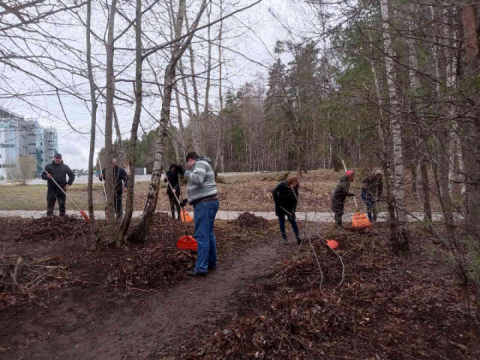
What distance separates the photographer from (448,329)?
107 inches

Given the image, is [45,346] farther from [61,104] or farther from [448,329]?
[448,329]

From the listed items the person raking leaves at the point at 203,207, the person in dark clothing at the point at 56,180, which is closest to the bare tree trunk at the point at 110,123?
the person raking leaves at the point at 203,207

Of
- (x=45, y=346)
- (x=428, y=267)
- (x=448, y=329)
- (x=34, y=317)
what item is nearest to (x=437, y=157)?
(x=448, y=329)

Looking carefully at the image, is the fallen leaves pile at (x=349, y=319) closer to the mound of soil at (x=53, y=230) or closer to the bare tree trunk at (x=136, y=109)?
the bare tree trunk at (x=136, y=109)

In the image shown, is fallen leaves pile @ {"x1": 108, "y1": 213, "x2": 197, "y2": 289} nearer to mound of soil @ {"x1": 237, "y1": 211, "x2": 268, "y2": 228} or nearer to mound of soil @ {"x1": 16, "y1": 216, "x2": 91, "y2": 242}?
mound of soil @ {"x1": 16, "y1": 216, "x2": 91, "y2": 242}

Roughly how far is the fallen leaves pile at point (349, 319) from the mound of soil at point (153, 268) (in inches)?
45.3

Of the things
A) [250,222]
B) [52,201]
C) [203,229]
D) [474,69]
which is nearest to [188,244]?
[203,229]

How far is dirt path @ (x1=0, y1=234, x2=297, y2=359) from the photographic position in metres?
2.62

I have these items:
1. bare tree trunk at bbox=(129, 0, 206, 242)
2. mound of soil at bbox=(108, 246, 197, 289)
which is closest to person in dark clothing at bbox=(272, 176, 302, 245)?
mound of soil at bbox=(108, 246, 197, 289)

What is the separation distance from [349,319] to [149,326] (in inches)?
77.0

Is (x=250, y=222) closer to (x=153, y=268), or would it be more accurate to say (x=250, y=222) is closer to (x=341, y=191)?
(x=341, y=191)

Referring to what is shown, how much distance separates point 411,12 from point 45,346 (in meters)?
4.95

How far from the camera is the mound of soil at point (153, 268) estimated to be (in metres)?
3.94

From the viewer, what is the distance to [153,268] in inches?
163
